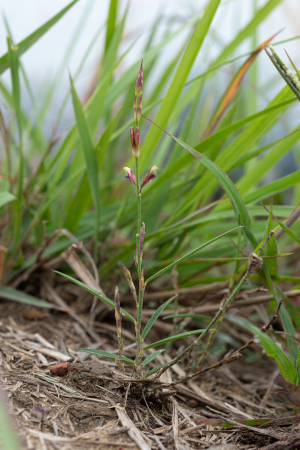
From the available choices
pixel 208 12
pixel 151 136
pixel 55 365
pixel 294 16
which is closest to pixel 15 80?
pixel 151 136

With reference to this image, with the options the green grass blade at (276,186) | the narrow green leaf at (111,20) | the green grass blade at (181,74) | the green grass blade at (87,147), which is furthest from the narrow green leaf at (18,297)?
the narrow green leaf at (111,20)

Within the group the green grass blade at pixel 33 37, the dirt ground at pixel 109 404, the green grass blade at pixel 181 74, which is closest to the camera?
the dirt ground at pixel 109 404

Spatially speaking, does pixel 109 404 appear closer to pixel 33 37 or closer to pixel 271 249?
pixel 271 249

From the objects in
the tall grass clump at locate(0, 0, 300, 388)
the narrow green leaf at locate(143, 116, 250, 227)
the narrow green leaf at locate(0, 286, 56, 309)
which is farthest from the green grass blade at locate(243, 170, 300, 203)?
the narrow green leaf at locate(0, 286, 56, 309)

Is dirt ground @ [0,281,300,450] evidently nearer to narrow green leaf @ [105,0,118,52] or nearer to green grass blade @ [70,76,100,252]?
green grass blade @ [70,76,100,252]

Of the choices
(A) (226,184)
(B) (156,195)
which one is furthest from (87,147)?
(A) (226,184)

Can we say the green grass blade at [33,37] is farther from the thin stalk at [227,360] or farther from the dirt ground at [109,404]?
the thin stalk at [227,360]
